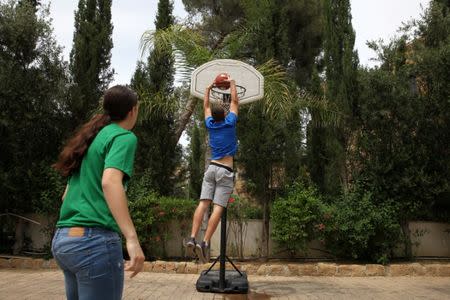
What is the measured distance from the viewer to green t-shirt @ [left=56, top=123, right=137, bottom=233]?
1.93 metres

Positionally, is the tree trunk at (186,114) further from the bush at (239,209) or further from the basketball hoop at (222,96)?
the basketball hoop at (222,96)

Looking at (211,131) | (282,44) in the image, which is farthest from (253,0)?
(211,131)

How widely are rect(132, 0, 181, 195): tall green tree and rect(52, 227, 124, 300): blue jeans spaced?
7.26 m

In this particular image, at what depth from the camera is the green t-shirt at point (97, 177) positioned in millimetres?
1935

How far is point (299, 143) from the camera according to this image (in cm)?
1034

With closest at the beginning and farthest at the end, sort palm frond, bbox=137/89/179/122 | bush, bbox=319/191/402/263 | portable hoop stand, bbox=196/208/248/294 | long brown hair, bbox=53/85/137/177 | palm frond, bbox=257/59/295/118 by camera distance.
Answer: long brown hair, bbox=53/85/137/177, portable hoop stand, bbox=196/208/248/294, palm frond, bbox=257/59/295/118, bush, bbox=319/191/402/263, palm frond, bbox=137/89/179/122

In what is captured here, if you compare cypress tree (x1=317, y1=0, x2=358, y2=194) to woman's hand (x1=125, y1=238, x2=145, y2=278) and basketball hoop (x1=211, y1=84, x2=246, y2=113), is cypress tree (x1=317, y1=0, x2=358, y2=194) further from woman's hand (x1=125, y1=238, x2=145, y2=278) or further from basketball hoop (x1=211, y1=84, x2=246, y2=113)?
woman's hand (x1=125, y1=238, x2=145, y2=278)

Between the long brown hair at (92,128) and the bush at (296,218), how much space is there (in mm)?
6641

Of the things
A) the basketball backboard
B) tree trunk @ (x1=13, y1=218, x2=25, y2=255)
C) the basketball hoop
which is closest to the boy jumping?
the basketball hoop

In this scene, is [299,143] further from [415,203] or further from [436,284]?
[436,284]

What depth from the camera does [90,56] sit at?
33.8 feet

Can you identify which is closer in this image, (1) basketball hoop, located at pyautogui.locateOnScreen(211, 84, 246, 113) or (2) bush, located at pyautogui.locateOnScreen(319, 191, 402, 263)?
(1) basketball hoop, located at pyautogui.locateOnScreen(211, 84, 246, 113)

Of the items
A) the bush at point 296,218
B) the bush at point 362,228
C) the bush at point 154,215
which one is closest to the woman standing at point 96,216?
the bush at point 154,215

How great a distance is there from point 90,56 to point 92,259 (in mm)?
9236
